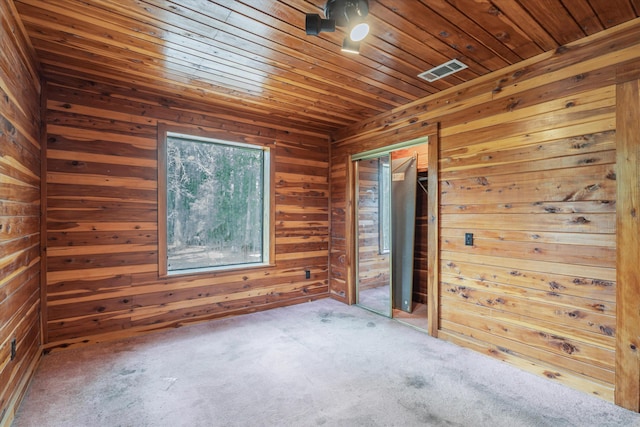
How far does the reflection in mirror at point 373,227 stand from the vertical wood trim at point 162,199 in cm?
278

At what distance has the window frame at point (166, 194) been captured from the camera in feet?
11.1

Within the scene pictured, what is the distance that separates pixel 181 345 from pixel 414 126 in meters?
3.38

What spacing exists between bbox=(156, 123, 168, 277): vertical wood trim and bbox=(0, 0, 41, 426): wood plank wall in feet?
3.21

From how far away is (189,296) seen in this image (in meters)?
3.57

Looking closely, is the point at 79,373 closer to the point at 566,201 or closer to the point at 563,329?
the point at 563,329

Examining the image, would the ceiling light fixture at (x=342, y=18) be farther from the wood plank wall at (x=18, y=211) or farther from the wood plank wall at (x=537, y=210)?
the wood plank wall at (x=18, y=211)

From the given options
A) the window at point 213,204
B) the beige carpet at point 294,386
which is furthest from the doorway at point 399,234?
the window at point 213,204

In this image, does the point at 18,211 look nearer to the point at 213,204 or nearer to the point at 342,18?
the point at 213,204

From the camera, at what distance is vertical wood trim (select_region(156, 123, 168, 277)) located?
11.0ft

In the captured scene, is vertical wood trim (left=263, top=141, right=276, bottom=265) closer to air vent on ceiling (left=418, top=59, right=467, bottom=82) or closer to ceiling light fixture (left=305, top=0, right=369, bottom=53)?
air vent on ceiling (left=418, top=59, right=467, bottom=82)

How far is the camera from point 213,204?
3855mm

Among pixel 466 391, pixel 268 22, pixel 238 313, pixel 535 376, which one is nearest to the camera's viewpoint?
pixel 268 22

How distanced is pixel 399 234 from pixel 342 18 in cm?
302

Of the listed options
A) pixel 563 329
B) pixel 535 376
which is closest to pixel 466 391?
pixel 535 376
